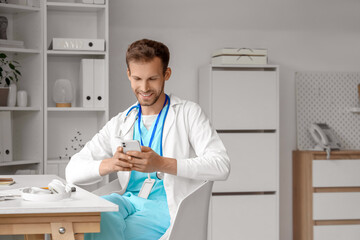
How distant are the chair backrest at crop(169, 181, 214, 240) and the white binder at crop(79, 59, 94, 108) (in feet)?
6.35

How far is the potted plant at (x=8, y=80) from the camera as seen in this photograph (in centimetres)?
384

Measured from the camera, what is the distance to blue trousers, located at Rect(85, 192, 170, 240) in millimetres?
1854

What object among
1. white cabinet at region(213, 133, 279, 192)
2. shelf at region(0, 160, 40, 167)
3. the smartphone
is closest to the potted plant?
shelf at region(0, 160, 40, 167)

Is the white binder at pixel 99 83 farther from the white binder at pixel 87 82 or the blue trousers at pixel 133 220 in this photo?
the blue trousers at pixel 133 220

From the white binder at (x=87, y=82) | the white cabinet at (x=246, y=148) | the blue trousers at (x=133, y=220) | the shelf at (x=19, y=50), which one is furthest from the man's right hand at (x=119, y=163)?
the white cabinet at (x=246, y=148)

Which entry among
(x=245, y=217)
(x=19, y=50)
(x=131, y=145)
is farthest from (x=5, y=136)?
(x=131, y=145)

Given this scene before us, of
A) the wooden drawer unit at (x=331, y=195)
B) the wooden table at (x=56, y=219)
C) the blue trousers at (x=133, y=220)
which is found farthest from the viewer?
the wooden drawer unit at (x=331, y=195)

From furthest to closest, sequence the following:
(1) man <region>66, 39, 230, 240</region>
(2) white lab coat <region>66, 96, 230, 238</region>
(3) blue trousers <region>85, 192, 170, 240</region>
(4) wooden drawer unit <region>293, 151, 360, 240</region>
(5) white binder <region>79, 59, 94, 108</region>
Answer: (4) wooden drawer unit <region>293, 151, 360, 240</region>, (5) white binder <region>79, 59, 94, 108</region>, (2) white lab coat <region>66, 96, 230, 238</region>, (1) man <region>66, 39, 230, 240</region>, (3) blue trousers <region>85, 192, 170, 240</region>

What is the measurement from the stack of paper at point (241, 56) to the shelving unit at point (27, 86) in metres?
1.41

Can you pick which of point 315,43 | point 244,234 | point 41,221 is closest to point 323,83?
point 315,43

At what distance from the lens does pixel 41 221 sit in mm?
1669

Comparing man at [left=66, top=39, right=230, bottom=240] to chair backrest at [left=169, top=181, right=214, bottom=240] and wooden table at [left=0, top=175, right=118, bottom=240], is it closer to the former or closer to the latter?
chair backrest at [left=169, top=181, right=214, bottom=240]

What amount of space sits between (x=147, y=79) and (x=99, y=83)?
1.76 meters

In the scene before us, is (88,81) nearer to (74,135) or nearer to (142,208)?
(74,135)
